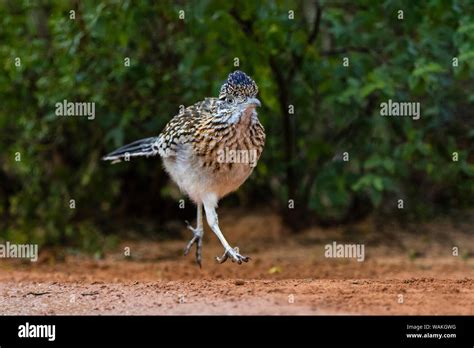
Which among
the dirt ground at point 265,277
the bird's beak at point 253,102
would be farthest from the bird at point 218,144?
the dirt ground at point 265,277

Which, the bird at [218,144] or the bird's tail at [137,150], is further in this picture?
the bird's tail at [137,150]

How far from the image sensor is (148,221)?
42.0 ft

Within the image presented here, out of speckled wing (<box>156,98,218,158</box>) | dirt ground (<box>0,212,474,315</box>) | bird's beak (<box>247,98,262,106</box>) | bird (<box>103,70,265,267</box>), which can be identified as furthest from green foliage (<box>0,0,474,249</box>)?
bird's beak (<box>247,98,262,106</box>)

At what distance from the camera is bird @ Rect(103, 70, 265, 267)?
777 centimetres

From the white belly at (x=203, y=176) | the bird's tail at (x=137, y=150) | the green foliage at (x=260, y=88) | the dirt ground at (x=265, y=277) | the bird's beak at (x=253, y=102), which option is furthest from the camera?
the green foliage at (x=260, y=88)

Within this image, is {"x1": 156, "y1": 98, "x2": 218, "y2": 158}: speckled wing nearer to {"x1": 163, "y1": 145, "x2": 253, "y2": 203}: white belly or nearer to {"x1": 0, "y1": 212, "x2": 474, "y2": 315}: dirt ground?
{"x1": 163, "y1": 145, "x2": 253, "y2": 203}: white belly

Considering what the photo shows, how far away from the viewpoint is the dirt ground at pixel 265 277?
6562 millimetres

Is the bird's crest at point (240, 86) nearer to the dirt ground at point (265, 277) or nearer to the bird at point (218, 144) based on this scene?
the bird at point (218, 144)

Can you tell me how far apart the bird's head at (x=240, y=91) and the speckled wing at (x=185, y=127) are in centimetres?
27

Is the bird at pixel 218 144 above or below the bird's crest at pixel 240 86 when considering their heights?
below

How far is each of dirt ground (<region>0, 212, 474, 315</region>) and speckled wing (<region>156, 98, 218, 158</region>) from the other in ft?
4.07

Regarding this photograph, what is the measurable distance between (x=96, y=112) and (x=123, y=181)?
1679 millimetres
